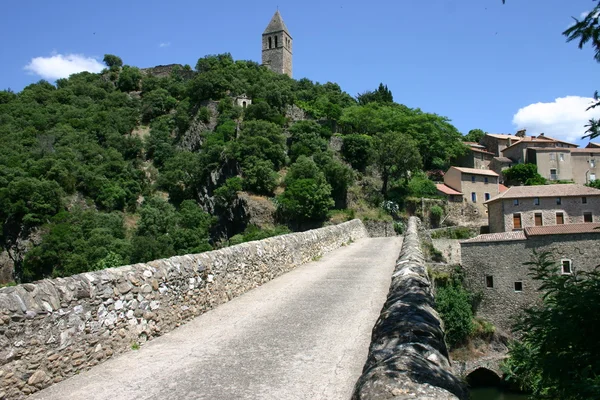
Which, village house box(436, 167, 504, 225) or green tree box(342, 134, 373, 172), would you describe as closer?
village house box(436, 167, 504, 225)

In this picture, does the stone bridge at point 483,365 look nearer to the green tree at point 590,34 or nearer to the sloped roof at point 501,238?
the sloped roof at point 501,238

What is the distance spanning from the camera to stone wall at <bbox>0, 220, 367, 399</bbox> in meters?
4.58

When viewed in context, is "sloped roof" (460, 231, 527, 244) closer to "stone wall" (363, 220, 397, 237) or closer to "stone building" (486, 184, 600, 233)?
"stone building" (486, 184, 600, 233)

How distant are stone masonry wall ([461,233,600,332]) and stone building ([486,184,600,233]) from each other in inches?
408

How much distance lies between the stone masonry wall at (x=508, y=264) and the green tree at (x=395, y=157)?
16127 millimetres

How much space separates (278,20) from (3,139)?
5716 cm

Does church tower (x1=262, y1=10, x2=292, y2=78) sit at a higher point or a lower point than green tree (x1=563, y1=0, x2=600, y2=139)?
higher

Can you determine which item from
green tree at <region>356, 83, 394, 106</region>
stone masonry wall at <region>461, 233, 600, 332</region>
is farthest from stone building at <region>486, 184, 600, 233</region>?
green tree at <region>356, 83, 394, 106</region>

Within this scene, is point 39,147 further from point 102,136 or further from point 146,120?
point 146,120

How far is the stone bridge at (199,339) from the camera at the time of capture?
4.43 m

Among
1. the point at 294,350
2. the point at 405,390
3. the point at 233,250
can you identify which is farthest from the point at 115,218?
A: the point at 405,390

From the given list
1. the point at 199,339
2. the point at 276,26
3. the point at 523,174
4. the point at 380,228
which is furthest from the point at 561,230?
the point at 276,26

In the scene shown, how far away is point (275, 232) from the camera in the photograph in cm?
4034

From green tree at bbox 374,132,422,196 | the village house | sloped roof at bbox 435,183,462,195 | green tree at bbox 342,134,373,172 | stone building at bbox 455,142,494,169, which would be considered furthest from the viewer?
stone building at bbox 455,142,494,169
